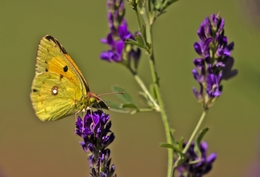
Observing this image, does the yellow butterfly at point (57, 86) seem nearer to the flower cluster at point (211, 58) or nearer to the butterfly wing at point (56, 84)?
the butterfly wing at point (56, 84)

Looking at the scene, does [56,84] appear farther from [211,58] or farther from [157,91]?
[211,58]

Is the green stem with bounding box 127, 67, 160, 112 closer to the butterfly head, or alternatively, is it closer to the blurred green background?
the butterfly head

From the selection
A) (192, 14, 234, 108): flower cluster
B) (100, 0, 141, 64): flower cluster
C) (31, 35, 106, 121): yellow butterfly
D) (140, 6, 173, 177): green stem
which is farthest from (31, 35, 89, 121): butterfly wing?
(192, 14, 234, 108): flower cluster

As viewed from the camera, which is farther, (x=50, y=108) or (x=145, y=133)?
(x=145, y=133)


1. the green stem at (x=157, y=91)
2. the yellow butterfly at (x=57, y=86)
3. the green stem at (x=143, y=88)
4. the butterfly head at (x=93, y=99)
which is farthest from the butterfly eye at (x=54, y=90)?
the green stem at (x=157, y=91)

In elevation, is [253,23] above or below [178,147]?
above

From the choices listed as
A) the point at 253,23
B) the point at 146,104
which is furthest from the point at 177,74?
the point at 146,104

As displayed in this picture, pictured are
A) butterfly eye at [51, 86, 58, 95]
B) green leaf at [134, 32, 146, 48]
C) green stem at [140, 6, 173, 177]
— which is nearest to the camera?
green leaf at [134, 32, 146, 48]

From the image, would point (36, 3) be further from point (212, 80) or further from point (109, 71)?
point (212, 80)
